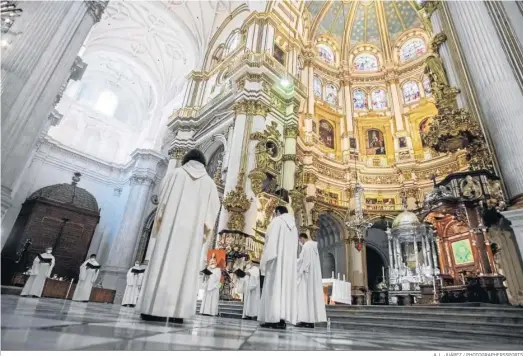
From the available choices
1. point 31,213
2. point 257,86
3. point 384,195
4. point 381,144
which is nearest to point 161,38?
point 257,86

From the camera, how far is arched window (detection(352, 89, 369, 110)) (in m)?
20.1

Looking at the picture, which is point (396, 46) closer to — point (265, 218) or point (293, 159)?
point (293, 159)

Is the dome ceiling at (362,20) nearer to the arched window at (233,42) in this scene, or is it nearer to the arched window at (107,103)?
the arched window at (233,42)

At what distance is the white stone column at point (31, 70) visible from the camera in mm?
4391

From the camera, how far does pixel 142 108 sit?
2169 cm

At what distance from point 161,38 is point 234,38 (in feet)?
17.7

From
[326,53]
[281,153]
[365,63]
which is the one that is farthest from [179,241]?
[365,63]

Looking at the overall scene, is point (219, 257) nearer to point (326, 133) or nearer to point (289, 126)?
point (289, 126)

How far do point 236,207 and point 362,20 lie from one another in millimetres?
20206

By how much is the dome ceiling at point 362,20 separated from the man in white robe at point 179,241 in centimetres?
2068

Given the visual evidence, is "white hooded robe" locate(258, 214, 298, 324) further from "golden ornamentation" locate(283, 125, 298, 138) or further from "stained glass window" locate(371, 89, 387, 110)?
"stained glass window" locate(371, 89, 387, 110)

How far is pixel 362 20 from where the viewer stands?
21.8m

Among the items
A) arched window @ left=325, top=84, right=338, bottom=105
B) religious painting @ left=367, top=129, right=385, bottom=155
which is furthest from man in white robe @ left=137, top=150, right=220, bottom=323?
arched window @ left=325, top=84, right=338, bottom=105

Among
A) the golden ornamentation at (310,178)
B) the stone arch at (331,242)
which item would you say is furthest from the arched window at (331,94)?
the stone arch at (331,242)
